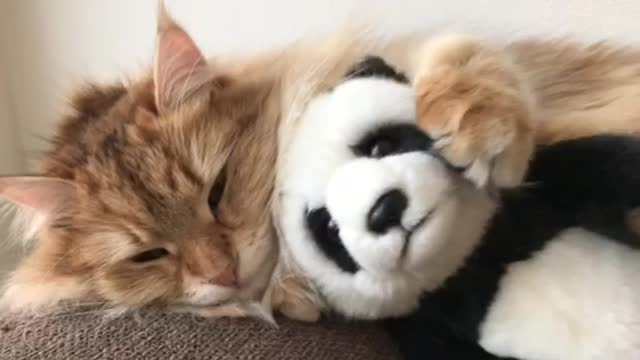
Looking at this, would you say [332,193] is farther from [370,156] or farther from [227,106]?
[227,106]

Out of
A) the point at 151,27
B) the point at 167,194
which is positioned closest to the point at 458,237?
the point at 167,194

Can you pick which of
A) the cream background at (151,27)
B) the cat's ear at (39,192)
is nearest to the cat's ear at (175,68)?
the cat's ear at (39,192)

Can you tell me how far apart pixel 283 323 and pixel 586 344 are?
28 cm

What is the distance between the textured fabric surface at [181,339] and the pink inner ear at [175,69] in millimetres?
211

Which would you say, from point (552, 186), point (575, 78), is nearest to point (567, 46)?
point (575, 78)

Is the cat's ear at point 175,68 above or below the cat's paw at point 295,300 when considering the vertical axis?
above

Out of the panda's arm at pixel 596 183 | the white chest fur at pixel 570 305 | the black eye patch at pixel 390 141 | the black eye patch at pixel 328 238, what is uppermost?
the black eye patch at pixel 390 141

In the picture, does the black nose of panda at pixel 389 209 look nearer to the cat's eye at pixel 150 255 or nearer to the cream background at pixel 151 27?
the cat's eye at pixel 150 255

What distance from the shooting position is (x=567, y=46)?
114cm

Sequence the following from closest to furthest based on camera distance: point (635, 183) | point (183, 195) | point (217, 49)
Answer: point (635, 183)
point (183, 195)
point (217, 49)

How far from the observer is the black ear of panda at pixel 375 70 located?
0.90 metres

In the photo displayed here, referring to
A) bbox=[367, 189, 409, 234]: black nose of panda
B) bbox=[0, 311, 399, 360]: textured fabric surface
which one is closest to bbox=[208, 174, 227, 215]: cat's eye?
bbox=[0, 311, 399, 360]: textured fabric surface

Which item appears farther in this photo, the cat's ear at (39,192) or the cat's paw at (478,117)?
the cat's ear at (39,192)

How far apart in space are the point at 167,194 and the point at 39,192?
5.5 inches
